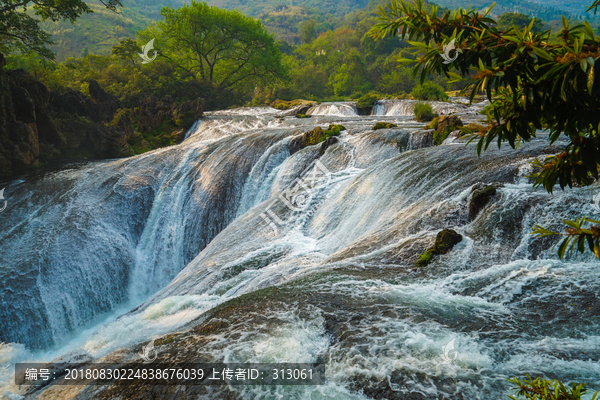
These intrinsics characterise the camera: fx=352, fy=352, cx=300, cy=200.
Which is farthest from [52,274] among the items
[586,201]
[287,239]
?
[586,201]

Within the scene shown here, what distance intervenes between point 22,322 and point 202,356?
784 cm

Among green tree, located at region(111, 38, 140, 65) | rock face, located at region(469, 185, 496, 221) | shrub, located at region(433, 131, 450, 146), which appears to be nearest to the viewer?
rock face, located at region(469, 185, 496, 221)

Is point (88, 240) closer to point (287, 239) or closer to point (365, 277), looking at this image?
point (287, 239)

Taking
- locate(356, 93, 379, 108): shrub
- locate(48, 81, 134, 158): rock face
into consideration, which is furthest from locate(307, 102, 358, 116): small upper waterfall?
locate(48, 81, 134, 158): rock face

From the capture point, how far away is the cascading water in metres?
3.41

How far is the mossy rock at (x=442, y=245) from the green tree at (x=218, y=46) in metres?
30.6

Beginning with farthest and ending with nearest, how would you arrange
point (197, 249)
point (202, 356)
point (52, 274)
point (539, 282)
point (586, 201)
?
point (197, 249), point (52, 274), point (586, 201), point (539, 282), point (202, 356)

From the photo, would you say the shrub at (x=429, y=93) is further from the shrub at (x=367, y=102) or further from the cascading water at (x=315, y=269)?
the cascading water at (x=315, y=269)

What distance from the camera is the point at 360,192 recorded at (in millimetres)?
8961

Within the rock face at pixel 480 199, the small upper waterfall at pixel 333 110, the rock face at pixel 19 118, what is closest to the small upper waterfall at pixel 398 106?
the small upper waterfall at pixel 333 110

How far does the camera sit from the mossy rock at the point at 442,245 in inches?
211

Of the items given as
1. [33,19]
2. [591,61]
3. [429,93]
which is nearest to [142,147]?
[33,19]

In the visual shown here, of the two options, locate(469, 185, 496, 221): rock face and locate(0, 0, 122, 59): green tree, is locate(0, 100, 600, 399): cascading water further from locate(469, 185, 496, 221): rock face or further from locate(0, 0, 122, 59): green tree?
locate(0, 0, 122, 59): green tree

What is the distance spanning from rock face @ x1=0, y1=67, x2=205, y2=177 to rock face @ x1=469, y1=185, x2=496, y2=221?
15.7 m
